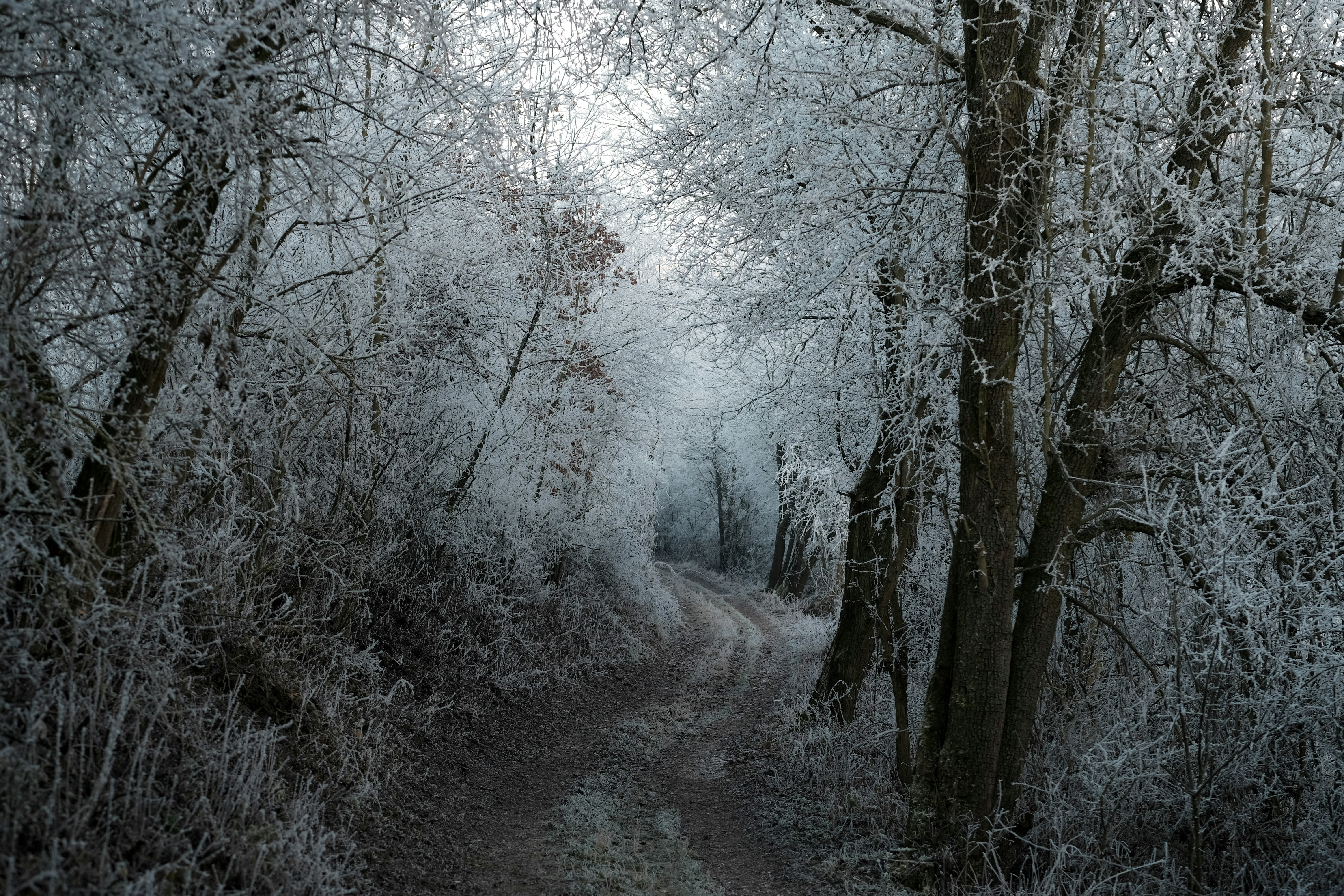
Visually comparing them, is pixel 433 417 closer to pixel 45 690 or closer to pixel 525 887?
pixel 525 887

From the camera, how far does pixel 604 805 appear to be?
716 cm

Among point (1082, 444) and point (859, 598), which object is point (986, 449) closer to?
point (1082, 444)

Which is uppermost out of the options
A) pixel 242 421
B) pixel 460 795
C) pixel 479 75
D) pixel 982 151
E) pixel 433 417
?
pixel 479 75

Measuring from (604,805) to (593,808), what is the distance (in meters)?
0.17

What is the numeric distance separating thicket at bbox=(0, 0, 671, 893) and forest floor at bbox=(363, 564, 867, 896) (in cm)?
46

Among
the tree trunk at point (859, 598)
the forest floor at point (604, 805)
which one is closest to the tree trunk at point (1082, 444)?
the forest floor at point (604, 805)

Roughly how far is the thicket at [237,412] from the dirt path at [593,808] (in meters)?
0.50

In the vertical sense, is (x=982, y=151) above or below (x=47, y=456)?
above

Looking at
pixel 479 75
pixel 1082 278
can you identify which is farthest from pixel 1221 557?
pixel 479 75

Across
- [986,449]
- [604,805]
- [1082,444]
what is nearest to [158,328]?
[986,449]

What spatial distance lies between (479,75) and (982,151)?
4638 mm

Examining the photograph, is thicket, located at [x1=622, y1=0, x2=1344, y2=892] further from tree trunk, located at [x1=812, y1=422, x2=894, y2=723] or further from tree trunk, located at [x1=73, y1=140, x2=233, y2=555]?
tree trunk, located at [x1=73, y1=140, x2=233, y2=555]

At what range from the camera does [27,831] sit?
305 centimetres

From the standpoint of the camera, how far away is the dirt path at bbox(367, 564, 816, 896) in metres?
5.47
